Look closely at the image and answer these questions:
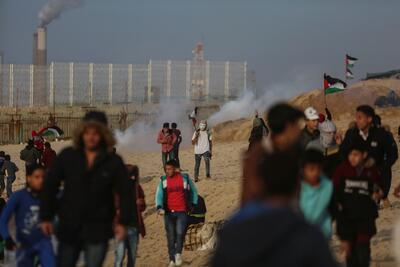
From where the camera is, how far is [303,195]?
25.5 feet

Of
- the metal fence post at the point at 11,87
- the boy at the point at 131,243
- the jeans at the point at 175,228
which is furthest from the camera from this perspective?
the metal fence post at the point at 11,87

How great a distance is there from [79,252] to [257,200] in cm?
356

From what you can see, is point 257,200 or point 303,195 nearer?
point 257,200

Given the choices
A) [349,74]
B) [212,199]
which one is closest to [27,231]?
[212,199]

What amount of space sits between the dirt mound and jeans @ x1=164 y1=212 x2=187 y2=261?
24196 millimetres

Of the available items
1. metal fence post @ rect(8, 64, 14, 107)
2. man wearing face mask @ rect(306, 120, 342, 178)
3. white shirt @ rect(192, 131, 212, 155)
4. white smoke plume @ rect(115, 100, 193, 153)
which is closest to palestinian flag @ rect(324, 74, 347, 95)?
white shirt @ rect(192, 131, 212, 155)

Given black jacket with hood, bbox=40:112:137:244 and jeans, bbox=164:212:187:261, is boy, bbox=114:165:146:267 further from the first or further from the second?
black jacket with hood, bbox=40:112:137:244

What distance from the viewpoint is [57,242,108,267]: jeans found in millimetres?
7309

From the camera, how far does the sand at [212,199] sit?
14127mm

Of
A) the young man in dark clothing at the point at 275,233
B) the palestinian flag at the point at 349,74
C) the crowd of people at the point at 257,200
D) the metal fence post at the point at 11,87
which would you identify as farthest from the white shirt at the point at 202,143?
the metal fence post at the point at 11,87

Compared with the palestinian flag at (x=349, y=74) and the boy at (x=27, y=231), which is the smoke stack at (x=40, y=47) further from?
the boy at (x=27, y=231)

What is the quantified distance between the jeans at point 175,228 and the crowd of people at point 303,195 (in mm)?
2478

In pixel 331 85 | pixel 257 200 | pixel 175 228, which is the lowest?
pixel 175 228

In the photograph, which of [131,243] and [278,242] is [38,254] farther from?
[278,242]
